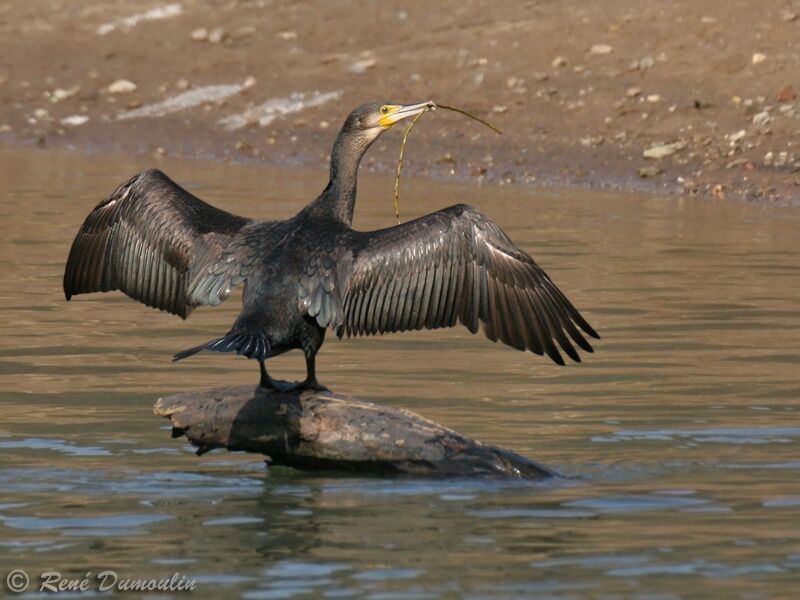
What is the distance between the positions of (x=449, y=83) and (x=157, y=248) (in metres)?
11.1

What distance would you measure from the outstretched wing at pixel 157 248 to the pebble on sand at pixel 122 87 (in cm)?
1240

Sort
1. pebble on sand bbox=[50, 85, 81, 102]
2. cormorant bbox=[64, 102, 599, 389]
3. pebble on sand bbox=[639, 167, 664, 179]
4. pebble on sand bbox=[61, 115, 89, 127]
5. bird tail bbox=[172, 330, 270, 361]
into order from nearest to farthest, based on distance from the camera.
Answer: bird tail bbox=[172, 330, 270, 361]
cormorant bbox=[64, 102, 599, 389]
pebble on sand bbox=[639, 167, 664, 179]
pebble on sand bbox=[61, 115, 89, 127]
pebble on sand bbox=[50, 85, 81, 102]

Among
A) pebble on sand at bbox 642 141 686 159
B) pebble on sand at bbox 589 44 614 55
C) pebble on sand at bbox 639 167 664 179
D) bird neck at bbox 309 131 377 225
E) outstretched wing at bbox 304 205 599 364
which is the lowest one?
outstretched wing at bbox 304 205 599 364

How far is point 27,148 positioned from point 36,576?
14309 millimetres

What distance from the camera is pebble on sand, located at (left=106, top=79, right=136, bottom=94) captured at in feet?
69.9

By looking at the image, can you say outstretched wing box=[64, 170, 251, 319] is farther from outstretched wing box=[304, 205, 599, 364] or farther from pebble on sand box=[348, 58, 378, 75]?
pebble on sand box=[348, 58, 378, 75]

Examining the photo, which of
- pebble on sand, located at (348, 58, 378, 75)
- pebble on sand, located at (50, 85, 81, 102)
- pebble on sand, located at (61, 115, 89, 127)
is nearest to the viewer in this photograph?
pebble on sand, located at (348, 58, 378, 75)

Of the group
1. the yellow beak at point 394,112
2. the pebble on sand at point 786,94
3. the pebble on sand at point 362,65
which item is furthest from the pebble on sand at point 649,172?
the yellow beak at point 394,112

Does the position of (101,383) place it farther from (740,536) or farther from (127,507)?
(740,536)

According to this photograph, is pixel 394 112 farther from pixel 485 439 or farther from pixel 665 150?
pixel 665 150

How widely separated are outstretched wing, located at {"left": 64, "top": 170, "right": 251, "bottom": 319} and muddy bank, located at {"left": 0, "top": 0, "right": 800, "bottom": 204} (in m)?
8.07

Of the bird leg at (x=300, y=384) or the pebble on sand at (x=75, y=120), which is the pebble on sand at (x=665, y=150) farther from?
the bird leg at (x=300, y=384)

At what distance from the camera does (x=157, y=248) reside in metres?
8.61

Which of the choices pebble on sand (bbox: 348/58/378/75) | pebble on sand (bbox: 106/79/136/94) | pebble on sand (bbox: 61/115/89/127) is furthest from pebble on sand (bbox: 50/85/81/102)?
pebble on sand (bbox: 348/58/378/75)
